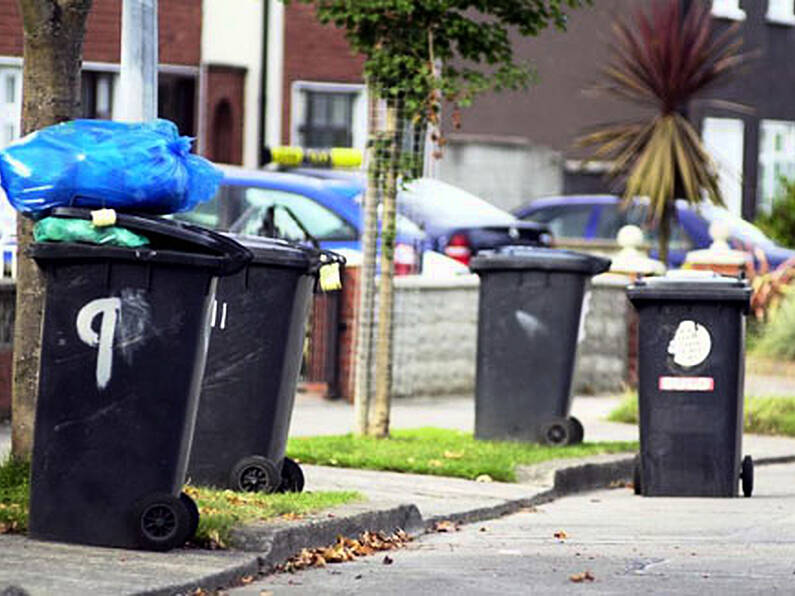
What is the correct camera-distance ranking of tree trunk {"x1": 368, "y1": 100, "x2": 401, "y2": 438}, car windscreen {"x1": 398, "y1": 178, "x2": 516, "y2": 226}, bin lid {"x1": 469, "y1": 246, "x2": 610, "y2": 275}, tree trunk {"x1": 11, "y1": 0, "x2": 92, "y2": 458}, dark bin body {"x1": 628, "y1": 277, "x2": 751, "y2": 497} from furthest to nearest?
car windscreen {"x1": 398, "y1": 178, "x2": 516, "y2": 226}, bin lid {"x1": 469, "y1": 246, "x2": 610, "y2": 275}, tree trunk {"x1": 368, "y1": 100, "x2": 401, "y2": 438}, dark bin body {"x1": 628, "y1": 277, "x2": 751, "y2": 497}, tree trunk {"x1": 11, "y1": 0, "x2": 92, "y2": 458}

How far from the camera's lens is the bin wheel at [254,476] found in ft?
35.4

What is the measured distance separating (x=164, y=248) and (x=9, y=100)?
11971 millimetres

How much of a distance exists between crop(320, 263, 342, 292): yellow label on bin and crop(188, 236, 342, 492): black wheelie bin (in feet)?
0.38

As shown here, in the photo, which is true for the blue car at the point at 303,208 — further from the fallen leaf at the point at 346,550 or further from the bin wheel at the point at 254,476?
the fallen leaf at the point at 346,550

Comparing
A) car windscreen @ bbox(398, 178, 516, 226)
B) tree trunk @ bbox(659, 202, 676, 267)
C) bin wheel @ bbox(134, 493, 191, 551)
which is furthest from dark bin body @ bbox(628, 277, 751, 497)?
tree trunk @ bbox(659, 202, 676, 267)

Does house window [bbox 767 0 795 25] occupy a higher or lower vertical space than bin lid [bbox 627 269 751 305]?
higher

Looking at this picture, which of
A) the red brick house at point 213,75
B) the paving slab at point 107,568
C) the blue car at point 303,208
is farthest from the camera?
the red brick house at point 213,75

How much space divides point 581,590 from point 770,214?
25.1m

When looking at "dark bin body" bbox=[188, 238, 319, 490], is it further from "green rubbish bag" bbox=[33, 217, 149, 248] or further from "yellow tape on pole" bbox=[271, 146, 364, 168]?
"yellow tape on pole" bbox=[271, 146, 364, 168]

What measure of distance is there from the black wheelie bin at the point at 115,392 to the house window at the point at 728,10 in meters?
25.1

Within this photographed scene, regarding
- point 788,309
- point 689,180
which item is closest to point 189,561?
point 788,309

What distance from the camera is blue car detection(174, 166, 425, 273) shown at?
2031 cm

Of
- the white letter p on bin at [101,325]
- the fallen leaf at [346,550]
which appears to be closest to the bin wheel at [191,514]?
the fallen leaf at [346,550]

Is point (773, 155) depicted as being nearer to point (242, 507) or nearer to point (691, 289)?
point (691, 289)
